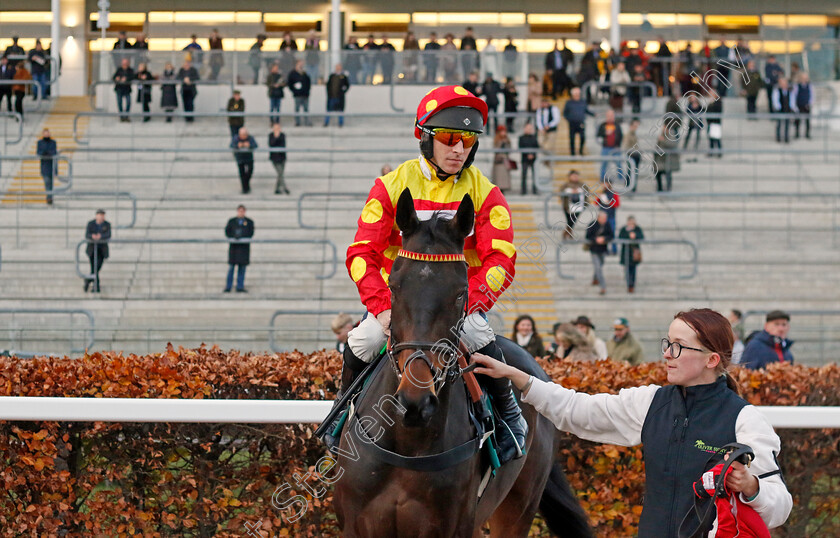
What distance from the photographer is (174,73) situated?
21.3 m

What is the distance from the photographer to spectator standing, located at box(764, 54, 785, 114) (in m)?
21.4

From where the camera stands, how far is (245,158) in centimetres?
1842

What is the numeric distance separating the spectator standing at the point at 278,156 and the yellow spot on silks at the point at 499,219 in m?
14.2

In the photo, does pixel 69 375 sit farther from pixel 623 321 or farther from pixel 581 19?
pixel 581 19

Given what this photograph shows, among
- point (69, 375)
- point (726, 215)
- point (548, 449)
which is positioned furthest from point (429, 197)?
point (726, 215)

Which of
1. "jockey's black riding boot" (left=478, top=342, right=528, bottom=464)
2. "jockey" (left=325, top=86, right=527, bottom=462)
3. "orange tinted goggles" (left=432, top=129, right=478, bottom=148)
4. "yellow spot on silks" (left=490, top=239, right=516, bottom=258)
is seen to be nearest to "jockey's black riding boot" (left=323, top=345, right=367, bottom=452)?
"jockey" (left=325, top=86, right=527, bottom=462)

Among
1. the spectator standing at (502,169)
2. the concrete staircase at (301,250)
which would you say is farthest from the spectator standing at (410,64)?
the spectator standing at (502,169)

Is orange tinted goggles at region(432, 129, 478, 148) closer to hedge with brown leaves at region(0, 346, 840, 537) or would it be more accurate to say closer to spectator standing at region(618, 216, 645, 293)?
hedge with brown leaves at region(0, 346, 840, 537)

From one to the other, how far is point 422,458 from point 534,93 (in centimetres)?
1779

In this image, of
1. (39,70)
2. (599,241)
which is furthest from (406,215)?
(39,70)

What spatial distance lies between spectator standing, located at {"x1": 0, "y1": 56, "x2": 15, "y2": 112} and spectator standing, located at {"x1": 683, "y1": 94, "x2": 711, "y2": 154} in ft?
42.6

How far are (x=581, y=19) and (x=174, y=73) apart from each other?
1260 cm

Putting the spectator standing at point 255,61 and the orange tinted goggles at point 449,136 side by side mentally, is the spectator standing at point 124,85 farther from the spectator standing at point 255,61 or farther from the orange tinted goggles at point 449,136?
the orange tinted goggles at point 449,136

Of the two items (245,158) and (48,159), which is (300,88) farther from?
(48,159)
